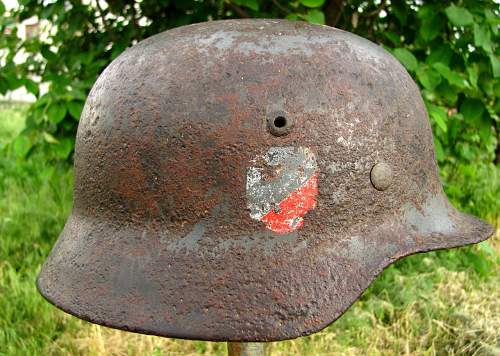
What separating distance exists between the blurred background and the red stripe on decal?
104cm

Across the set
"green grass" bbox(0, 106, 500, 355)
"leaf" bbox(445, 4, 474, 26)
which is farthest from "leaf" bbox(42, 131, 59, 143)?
"leaf" bbox(445, 4, 474, 26)

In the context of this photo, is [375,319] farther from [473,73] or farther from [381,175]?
[381,175]

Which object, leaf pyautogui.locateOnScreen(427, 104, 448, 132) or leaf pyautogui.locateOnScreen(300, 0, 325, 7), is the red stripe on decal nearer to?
leaf pyautogui.locateOnScreen(300, 0, 325, 7)

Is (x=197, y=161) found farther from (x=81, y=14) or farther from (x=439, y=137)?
(x=439, y=137)

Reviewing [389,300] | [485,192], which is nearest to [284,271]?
[389,300]

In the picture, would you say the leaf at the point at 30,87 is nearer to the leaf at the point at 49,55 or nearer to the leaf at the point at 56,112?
the leaf at the point at 49,55

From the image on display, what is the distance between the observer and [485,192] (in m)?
4.09

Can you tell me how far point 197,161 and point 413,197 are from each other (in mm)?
584

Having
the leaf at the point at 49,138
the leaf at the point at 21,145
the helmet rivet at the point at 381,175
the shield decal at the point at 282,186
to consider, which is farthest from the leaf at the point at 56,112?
the helmet rivet at the point at 381,175

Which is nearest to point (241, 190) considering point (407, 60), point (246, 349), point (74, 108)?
point (246, 349)

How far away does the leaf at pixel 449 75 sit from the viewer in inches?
86.5

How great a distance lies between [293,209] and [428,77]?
1.25 metres

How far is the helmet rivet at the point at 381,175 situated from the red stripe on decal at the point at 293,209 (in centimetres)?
16

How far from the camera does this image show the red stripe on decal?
1.25 m
